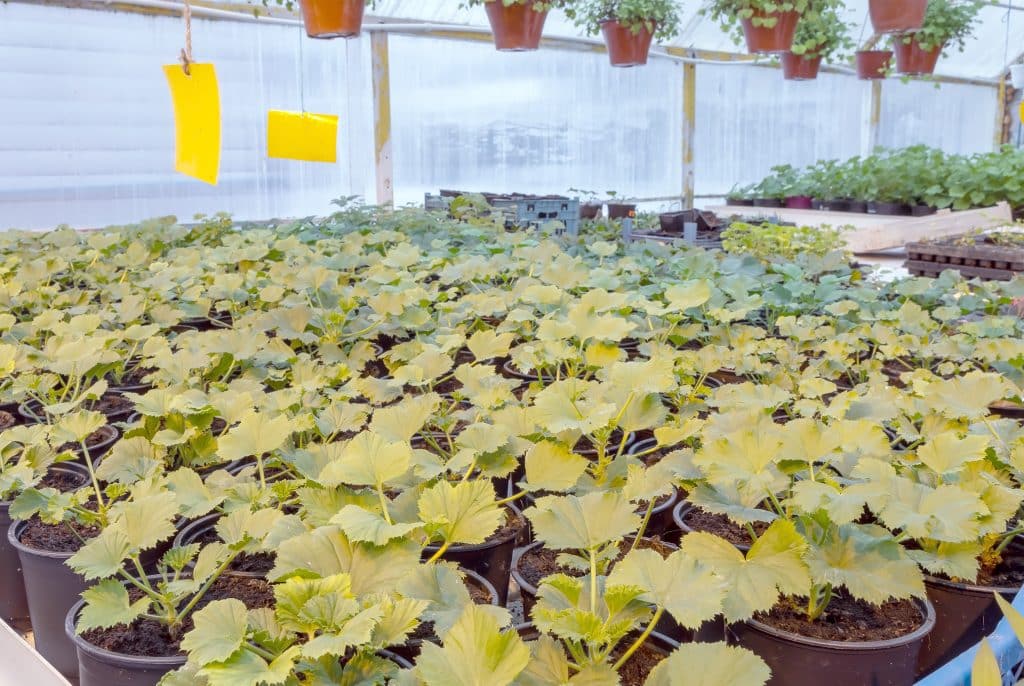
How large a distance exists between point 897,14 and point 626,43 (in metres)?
1.41

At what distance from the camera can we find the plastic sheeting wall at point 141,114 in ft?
14.6

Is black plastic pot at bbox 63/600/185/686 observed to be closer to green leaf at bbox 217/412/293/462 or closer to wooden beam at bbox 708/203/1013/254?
green leaf at bbox 217/412/293/462

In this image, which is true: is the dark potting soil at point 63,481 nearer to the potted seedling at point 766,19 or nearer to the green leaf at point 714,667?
the green leaf at point 714,667

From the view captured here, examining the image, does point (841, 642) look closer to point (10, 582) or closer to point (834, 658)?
point (834, 658)

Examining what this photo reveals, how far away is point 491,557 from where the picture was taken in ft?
3.09

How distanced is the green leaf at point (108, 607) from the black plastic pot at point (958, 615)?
2.38 ft

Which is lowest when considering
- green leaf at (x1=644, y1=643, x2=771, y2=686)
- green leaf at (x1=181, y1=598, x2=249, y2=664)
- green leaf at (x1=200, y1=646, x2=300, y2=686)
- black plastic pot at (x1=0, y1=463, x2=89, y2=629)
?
black plastic pot at (x1=0, y1=463, x2=89, y2=629)

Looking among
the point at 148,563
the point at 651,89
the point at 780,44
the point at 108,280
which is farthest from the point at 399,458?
the point at 651,89

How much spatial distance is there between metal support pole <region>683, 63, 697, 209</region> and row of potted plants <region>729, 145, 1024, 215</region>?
1.47 feet

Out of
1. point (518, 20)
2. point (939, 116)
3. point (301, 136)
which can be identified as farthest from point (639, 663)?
point (939, 116)

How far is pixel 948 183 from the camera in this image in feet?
20.2

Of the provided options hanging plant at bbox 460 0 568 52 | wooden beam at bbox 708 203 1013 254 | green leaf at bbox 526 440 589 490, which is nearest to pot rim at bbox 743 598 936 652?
green leaf at bbox 526 440 589 490

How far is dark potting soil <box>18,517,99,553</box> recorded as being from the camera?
3.34 ft

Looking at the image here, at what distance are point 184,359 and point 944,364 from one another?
1.19 metres
